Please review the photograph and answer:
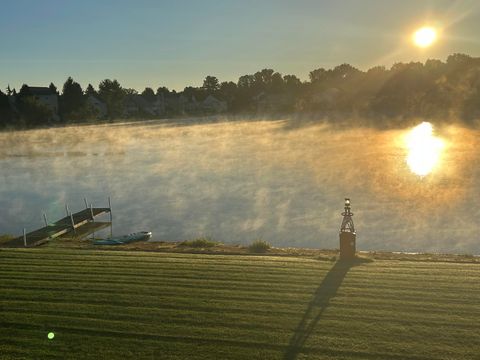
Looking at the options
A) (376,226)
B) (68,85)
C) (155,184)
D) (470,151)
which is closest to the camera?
(376,226)

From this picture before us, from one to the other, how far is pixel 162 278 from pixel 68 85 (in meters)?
116

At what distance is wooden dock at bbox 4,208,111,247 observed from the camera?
3019 cm

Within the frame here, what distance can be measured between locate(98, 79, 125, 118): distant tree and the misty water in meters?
51.0

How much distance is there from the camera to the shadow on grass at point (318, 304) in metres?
11.1

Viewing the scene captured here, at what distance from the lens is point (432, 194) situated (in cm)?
4131

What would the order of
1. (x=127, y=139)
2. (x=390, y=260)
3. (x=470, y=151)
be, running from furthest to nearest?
1. (x=127, y=139)
2. (x=470, y=151)
3. (x=390, y=260)

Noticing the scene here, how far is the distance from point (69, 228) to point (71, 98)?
95.5 metres

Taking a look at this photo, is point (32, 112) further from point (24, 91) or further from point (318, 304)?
point (318, 304)

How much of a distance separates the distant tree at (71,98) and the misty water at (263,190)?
32246mm

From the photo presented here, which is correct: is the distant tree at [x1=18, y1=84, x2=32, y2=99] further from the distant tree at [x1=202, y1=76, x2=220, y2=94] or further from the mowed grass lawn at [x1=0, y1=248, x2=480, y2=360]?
the mowed grass lawn at [x1=0, y1=248, x2=480, y2=360]

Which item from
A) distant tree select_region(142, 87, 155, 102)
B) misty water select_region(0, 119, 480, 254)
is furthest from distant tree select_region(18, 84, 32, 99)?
distant tree select_region(142, 87, 155, 102)

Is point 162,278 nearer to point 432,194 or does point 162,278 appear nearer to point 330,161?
point 432,194

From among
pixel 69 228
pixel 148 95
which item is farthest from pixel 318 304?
pixel 148 95

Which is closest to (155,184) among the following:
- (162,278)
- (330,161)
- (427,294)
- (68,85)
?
(330,161)
